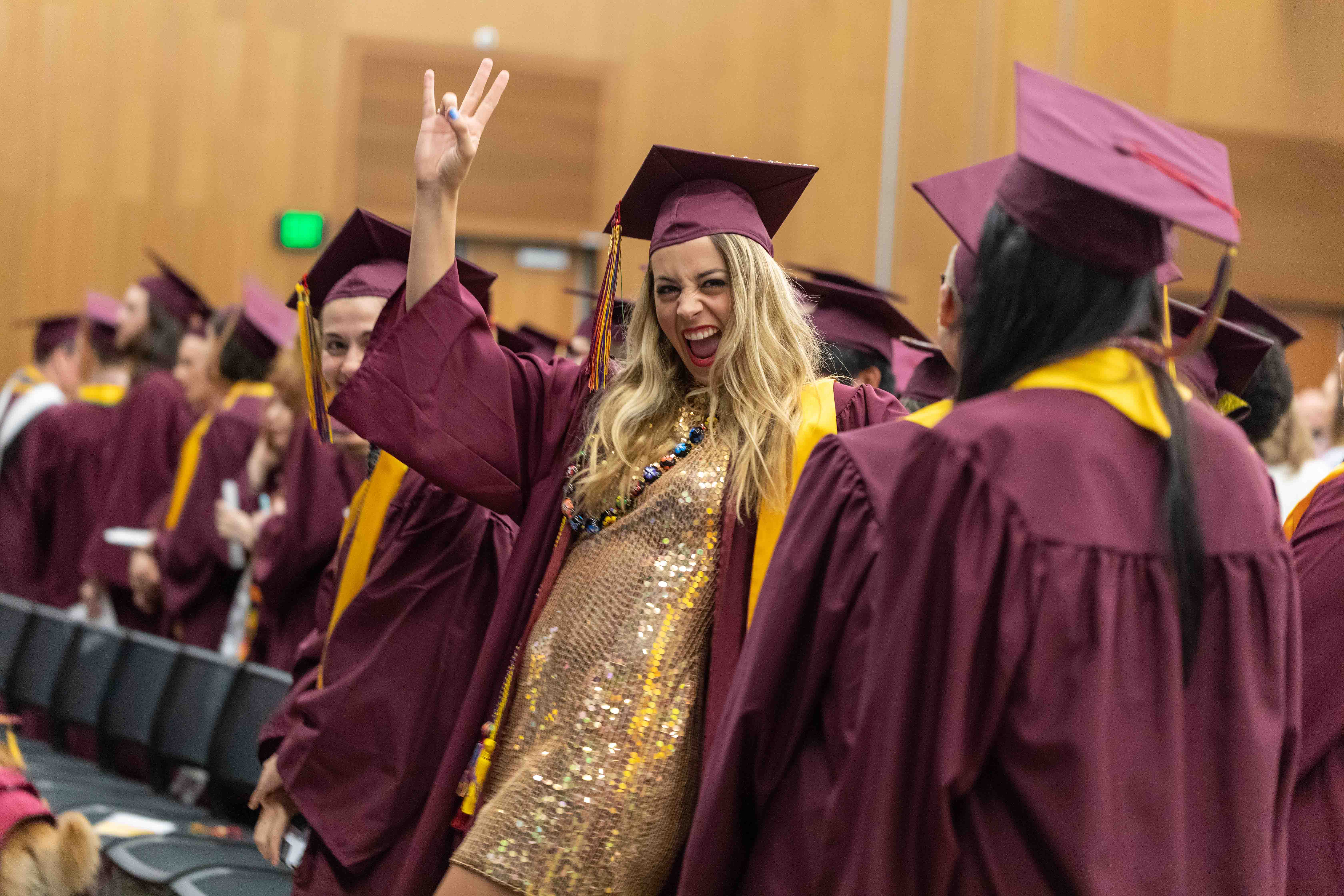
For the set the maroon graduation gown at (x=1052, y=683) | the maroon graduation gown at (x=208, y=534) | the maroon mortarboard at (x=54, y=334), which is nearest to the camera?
the maroon graduation gown at (x=1052, y=683)

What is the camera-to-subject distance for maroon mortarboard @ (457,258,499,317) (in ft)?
9.58

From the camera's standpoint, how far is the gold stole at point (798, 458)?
2.08m

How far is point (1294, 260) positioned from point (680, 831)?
8.42m

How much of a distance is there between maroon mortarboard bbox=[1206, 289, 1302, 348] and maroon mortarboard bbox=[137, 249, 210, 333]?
4.57 meters

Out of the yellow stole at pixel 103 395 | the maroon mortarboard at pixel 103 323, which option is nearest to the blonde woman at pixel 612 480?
the yellow stole at pixel 103 395

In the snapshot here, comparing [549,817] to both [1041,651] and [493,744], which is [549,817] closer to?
[493,744]

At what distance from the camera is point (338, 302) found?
9.54 ft

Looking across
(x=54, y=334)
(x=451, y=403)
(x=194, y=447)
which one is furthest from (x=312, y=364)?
(x=54, y=334)

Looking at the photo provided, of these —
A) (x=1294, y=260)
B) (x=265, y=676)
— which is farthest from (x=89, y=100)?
(x=1294, y=260)

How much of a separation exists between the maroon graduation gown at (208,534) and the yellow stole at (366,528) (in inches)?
96.2

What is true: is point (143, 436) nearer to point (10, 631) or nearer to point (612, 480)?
point (10, 631)

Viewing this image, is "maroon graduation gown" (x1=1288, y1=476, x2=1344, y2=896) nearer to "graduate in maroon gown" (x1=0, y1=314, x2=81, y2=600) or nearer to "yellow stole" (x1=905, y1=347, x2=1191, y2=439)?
"yellow stole" (x1=905, y1=347, x2=1191, y2=439)

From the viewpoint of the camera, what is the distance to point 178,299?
6367mm

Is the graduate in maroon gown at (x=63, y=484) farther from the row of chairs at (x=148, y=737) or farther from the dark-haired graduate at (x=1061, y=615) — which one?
the dark-haired graduate at (x=1061, y=615)
